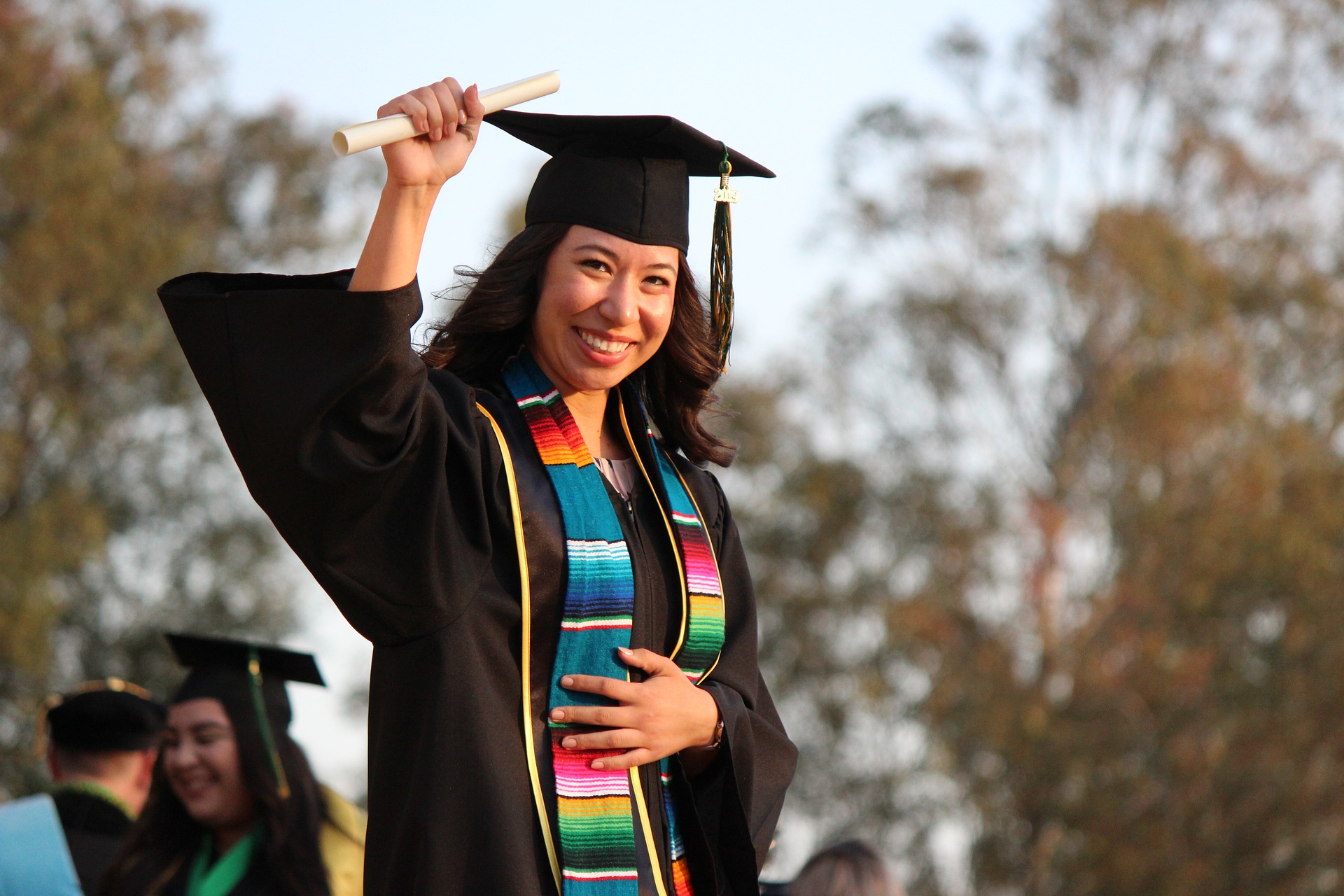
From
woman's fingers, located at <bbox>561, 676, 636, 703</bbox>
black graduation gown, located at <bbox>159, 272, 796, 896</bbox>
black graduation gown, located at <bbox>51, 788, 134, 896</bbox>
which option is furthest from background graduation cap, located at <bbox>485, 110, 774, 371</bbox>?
black graduation gown, located at <bbox>51, 788, 134, 896</bbox>

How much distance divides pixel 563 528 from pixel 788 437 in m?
16.9

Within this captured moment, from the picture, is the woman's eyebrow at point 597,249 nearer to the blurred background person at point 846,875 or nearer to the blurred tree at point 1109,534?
the blurred background person at point 846,875

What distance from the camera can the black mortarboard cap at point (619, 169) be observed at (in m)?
2.76

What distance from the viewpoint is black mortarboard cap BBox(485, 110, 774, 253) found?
2762 millimetres

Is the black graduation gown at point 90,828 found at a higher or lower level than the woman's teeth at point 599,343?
lower

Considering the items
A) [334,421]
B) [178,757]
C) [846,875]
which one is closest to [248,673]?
[178,757]

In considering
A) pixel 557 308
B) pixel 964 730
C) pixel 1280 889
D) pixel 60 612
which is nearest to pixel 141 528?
pixel 60 612

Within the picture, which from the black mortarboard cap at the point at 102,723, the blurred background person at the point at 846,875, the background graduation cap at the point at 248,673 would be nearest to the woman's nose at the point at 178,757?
the background graduation cap at the point at 248,673

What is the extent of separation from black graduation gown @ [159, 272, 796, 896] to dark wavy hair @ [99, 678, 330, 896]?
8.62 feet

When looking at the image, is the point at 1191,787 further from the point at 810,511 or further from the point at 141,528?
the point at 141,528

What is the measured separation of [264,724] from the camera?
5.19 metres

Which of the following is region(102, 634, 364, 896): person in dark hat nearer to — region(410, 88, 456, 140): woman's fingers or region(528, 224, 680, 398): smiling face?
region(528, 224, 680, 398): smiling face

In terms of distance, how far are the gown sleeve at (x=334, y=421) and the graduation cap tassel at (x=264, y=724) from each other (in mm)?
3009

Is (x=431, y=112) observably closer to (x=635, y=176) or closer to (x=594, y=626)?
(x=635, y=176)
